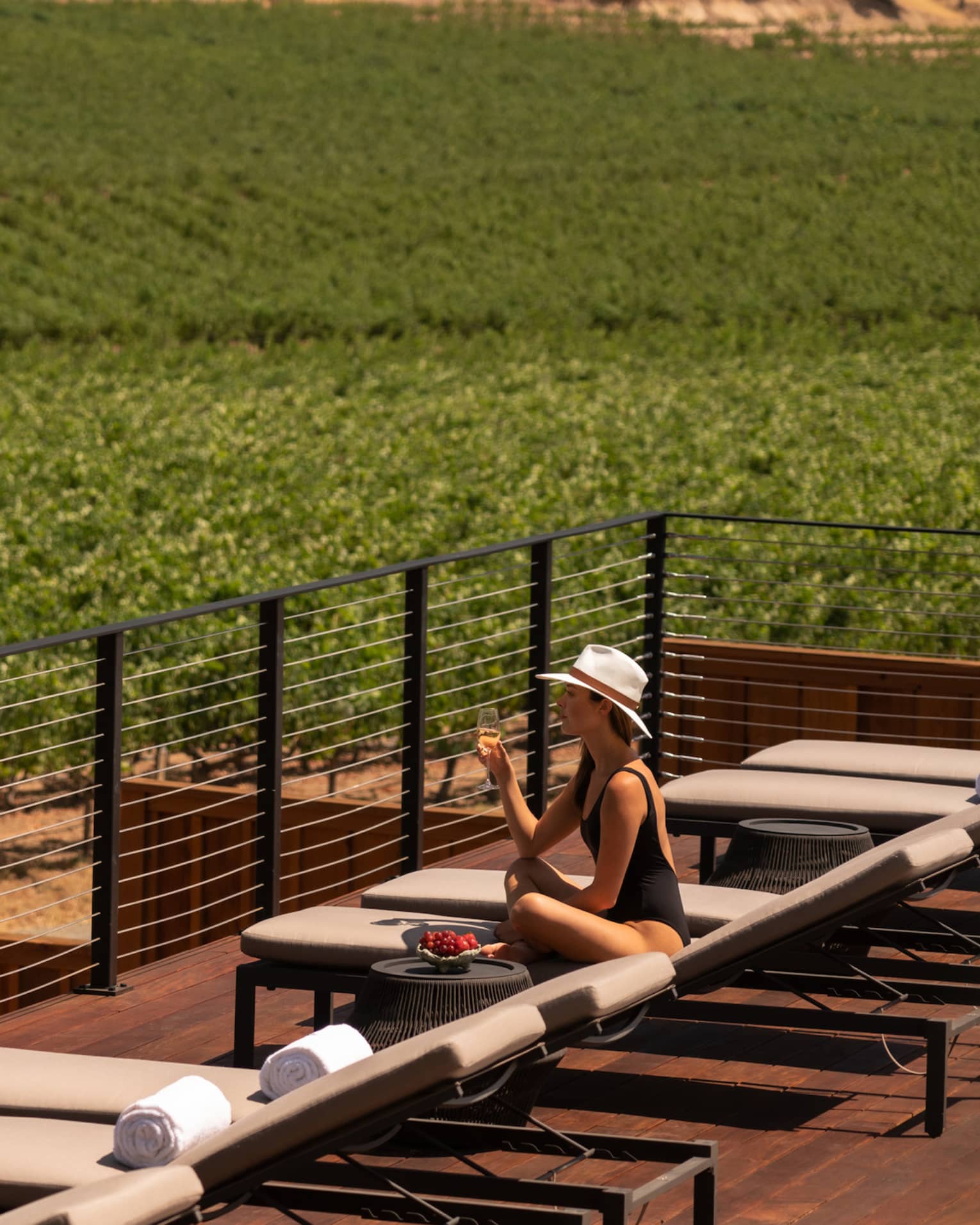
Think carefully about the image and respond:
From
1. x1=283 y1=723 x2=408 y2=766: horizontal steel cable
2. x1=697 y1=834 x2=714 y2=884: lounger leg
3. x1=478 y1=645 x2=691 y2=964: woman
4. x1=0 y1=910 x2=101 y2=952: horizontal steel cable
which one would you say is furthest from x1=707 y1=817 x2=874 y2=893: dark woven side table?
x1=0 y1=910 x2=101 y2=952: horizontal steel cable

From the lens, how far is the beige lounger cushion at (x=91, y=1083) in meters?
3.84

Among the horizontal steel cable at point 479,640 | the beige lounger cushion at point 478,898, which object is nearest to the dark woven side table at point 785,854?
the beige lounger cushion at point 478,898

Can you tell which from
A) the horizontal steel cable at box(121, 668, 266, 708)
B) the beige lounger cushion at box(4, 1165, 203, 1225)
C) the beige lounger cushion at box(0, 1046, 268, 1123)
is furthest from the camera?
the horizontal steel cable at box(121, 668, 266, 708)

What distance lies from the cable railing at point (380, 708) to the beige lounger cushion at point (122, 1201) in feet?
7.31

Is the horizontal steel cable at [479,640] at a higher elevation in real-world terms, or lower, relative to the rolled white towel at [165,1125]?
lower

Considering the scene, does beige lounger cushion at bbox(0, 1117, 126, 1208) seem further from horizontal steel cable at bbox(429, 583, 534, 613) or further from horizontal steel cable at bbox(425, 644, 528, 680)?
horizontal steel cable at bbox(429, 583, 534, 613)

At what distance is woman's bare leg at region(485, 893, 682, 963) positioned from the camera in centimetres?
471

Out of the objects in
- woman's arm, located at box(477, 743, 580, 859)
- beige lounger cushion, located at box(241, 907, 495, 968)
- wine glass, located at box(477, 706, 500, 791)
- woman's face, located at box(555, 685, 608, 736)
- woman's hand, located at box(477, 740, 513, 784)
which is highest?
woman's face, located at box(555, 685, 608, 736)

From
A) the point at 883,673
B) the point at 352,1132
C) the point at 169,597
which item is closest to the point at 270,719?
the point at 352,1132

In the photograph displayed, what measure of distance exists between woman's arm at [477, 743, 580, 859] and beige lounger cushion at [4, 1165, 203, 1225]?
174 cm

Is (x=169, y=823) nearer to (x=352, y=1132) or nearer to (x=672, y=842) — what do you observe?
(x=672, y=842)

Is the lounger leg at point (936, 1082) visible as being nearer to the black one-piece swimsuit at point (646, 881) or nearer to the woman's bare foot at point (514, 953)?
the black one-piece swimsuit at point (646, 881)

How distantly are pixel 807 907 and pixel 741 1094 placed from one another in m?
0.67

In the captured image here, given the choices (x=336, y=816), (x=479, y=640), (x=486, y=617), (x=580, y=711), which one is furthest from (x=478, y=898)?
(x=336, y=816)
